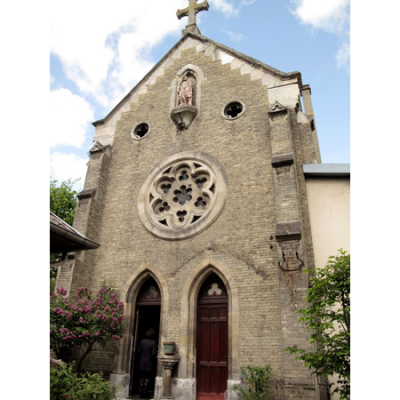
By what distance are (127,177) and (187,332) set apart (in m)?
6.36

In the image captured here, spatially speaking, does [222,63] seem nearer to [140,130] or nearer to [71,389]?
[140,130]

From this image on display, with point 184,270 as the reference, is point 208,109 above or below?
above

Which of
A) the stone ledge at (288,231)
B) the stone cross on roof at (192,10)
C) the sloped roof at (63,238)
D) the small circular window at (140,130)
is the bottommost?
the sloped roof at (63,238)

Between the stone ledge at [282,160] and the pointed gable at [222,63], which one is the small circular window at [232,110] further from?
the stone ledge at [282,160]

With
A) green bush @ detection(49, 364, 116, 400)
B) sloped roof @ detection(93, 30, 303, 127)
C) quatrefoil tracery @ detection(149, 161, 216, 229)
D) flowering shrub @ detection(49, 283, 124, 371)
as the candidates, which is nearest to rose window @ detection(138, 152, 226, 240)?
quatrefoil tracery @ detection(149, 161, 216, 229)

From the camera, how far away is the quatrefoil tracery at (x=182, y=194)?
1213 cm

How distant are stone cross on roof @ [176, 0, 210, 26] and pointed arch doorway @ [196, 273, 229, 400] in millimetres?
12607

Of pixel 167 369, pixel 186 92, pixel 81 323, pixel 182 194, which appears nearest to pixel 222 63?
pixel 186 92

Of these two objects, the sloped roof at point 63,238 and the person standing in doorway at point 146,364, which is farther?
the person standing in doorway at point 146,364

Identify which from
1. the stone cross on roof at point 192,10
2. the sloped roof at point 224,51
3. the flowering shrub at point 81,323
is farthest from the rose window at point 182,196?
the stone cross on roof at point 192,10

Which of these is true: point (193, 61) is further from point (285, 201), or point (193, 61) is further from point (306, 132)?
point (285, 201)

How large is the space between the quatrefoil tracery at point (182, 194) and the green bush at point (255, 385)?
4.88 m

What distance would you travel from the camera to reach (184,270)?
36.6 ft
